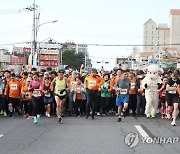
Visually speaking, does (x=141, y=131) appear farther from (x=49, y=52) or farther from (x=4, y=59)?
(x=4, y=59)

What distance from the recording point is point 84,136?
33.7ft

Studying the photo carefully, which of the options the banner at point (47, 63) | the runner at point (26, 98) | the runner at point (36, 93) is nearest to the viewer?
the runner at point (36, 93)

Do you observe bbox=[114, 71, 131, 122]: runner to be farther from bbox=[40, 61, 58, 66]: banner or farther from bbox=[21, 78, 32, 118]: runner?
bbox=[40, 61, 58, 66]: banner

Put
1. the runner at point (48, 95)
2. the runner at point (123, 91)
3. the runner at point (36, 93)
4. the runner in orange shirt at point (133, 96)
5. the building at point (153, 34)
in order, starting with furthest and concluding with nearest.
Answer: the building at point (153, 34) < the runner in orange shirt at point (133, 96) < the runner at point (48, 95) < the runner at point (123, 91) < the runner at point (36, 93)

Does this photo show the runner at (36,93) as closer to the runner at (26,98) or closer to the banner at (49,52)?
the runner at (26,98)

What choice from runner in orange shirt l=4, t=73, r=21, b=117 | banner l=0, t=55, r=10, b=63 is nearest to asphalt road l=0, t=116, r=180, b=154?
runner in orange shirt l=4, t=73, r=21, b=117

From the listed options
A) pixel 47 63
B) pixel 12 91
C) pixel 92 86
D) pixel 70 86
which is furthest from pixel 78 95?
pixel 47 63

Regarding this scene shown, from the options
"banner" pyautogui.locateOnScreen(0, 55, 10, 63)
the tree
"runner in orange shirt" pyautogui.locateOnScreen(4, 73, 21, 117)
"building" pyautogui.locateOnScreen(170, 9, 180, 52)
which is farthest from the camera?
"building" pyautogui.locateOnScreen(170, 9, 180, 52)

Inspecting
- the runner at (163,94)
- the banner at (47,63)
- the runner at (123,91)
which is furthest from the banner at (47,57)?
the runner at (123,91)

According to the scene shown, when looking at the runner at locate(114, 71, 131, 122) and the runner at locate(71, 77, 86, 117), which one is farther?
the runner at locate(71, 77, 86, 117)

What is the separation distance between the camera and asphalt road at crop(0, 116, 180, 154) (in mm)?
8422

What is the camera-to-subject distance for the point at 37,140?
31.8 ft

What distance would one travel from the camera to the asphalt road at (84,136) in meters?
8.42

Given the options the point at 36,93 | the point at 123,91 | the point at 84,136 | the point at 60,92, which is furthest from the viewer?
the point at 123,91
